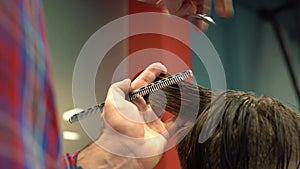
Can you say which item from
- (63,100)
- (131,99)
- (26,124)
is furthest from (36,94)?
(63,100)

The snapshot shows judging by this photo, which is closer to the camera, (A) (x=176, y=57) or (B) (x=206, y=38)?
(A) (x=176, y=57)

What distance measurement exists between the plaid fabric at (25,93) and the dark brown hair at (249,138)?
0.73 metres

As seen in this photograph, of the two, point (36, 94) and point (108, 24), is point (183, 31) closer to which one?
point (108, 24)

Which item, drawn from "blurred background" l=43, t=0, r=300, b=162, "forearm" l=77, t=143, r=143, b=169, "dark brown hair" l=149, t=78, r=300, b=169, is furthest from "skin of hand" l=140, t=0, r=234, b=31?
"blurred background" l=43, t=0, r=300, b=162

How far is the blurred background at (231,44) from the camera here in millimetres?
2227

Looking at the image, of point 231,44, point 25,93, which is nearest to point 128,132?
point 25,93

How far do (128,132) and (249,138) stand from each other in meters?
0.29

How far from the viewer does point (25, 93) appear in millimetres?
356

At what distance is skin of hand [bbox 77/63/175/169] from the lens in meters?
1.17

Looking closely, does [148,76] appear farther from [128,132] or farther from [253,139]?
[253,139]

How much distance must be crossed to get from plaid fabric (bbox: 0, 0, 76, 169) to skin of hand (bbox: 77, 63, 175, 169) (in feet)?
2.48

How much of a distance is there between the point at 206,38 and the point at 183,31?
0.98ft

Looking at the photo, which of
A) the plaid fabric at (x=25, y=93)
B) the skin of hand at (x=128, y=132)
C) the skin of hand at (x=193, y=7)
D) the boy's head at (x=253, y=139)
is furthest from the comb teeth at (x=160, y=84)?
the plaid fabric at (x=25, y=93)

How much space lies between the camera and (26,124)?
0.35m
